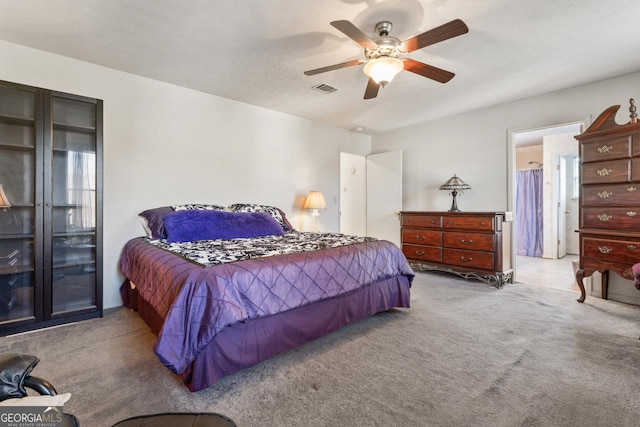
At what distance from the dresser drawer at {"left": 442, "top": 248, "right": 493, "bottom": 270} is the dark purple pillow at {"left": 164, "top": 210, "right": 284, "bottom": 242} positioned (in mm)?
2367

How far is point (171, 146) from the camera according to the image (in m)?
3.33

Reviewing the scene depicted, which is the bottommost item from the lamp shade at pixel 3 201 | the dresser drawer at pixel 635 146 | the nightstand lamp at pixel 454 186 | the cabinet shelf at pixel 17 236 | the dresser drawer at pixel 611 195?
the cabinet shelf at pixel 17 236

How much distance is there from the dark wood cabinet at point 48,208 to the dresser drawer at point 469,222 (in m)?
4.06

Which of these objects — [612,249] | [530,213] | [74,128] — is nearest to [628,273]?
[612,249]

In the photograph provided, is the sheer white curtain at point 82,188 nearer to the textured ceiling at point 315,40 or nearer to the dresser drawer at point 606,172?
the textured ceiling at point 315,40

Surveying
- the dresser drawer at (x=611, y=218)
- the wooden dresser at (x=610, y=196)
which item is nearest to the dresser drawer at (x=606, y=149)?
the wooden dresser at (x=610, y=196)

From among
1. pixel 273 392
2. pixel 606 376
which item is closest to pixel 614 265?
pixel 606 376

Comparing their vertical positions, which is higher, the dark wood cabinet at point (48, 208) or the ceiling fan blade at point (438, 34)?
the ceiling fan blade at point (438, 34)

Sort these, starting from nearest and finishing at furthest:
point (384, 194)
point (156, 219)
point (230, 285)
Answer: point (230, 285)
point (156, 219)
point (384, 194)

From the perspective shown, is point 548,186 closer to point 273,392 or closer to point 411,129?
point 411,129

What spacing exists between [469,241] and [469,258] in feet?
0.74

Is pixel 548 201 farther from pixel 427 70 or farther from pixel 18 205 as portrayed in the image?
pixel 18 205

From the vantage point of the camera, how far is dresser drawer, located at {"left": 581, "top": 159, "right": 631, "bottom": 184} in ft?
8.87

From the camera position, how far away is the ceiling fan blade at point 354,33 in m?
1.79
